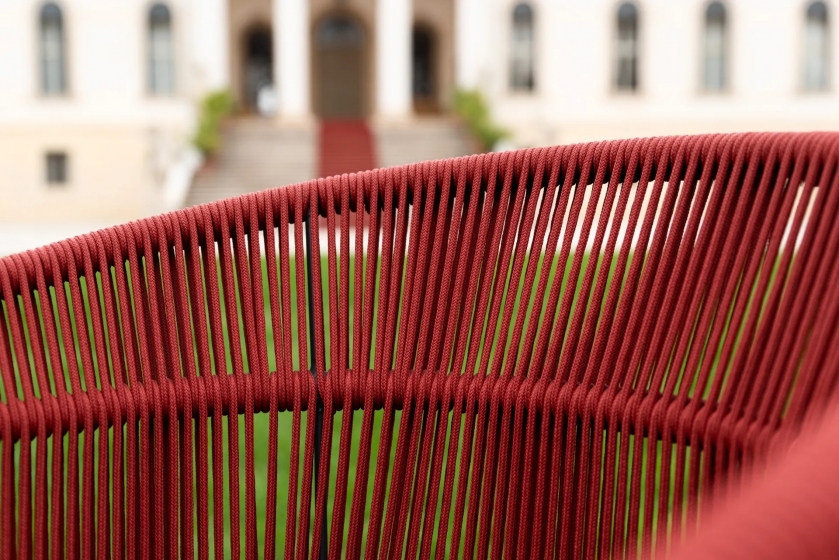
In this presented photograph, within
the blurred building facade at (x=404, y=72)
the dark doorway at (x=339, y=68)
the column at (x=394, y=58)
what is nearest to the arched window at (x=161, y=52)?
the blurred building facade at (x=404, y=72)

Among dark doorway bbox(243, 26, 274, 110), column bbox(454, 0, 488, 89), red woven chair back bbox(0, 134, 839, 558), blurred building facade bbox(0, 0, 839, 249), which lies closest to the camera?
red woven chair back bbox(0, 134, 839, 558)

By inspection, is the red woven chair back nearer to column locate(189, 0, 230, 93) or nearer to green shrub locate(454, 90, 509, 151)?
green shrub locate(454, 90, 509, 151)

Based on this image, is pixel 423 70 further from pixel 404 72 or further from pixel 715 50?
pixel 715 50

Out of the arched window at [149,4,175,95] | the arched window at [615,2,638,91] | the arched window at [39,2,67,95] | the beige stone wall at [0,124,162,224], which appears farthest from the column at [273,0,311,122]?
the arched window at [615,2,638,91]

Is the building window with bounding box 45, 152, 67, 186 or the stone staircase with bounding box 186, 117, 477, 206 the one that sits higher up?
the stone staircase with bounding box 186, 117, 477, 206

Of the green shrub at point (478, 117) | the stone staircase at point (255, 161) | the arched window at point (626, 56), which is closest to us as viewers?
the stone staircase at point (255, 161)

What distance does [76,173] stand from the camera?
723 inches

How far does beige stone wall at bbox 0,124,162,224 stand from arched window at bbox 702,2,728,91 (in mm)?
10905

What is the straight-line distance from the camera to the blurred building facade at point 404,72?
60.2 feet

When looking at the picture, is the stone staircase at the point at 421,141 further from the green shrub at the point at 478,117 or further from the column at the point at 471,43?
the column at the point at 471,43

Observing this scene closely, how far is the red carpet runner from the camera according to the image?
1563 cm

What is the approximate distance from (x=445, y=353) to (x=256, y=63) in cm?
2115

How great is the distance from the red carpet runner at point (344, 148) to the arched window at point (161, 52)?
3.14 m

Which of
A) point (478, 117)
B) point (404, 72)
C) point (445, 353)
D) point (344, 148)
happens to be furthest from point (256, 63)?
point (445, 353)
